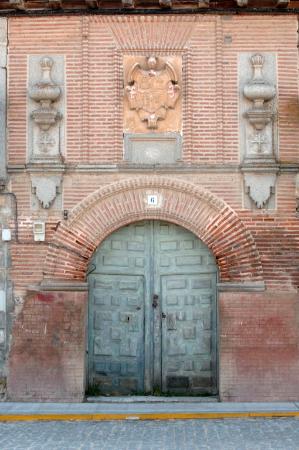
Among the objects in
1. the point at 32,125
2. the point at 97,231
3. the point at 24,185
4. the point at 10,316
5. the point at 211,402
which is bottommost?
the point at 211,402

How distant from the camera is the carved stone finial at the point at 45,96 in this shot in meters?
10.3

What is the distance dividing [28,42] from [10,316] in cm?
431

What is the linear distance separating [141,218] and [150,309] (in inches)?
58.0

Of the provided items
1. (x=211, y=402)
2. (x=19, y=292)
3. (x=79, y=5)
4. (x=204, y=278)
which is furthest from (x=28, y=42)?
(x=211, y=402)

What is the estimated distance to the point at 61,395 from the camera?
1001cm

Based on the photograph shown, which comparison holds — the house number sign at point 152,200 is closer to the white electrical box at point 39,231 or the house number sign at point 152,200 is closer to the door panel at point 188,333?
the door panel at point 188,333

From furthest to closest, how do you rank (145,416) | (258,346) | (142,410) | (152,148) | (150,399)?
(152,148) < (150,399) < (258,346) < (142,410) < (145,416)

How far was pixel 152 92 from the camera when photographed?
1041 cm

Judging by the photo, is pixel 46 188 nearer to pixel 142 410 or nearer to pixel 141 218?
pixel 141 218

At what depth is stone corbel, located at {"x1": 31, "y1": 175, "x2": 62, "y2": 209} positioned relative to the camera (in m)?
10.3

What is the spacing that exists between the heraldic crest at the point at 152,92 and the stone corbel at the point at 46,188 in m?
1.67

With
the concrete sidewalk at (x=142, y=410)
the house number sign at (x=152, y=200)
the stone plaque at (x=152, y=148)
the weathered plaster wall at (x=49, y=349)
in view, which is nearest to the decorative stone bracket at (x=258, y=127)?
the stone plaque at (x=152, y=148)

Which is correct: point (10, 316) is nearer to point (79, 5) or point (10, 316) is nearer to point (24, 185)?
point (24, 185)

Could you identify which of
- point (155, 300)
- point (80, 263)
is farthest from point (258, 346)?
point (80, 263)
